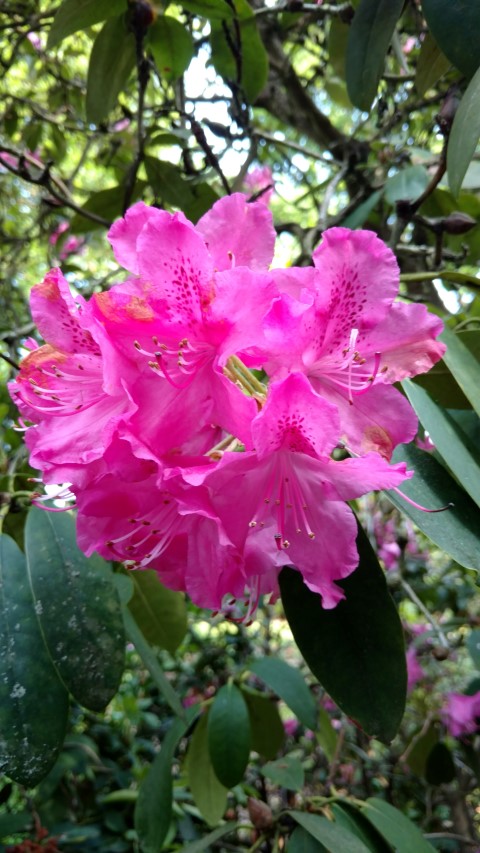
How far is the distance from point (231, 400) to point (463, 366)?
26 cm

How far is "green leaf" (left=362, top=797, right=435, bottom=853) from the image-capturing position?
85 centimetres

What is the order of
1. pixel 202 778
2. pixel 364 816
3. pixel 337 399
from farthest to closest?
pixel 202 778 < pixel 364 816 < pixel 337 399

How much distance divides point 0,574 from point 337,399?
43 centimetres

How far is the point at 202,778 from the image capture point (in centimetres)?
128

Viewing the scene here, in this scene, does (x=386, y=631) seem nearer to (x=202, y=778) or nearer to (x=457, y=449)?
(x=457, y=449)

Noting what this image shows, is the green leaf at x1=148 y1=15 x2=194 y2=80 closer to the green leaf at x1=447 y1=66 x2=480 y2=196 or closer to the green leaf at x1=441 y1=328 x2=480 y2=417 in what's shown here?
the green leaf at x1=447 y1=66 x2=480 y2=196

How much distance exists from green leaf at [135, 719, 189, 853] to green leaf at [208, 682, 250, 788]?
62 millimetres

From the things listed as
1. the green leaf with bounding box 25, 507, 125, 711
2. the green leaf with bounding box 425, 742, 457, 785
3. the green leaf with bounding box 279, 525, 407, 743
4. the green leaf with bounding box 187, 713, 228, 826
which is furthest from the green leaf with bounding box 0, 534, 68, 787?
the green leaf with bounding box 425, 742, 457, 785

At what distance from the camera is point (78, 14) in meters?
0.97

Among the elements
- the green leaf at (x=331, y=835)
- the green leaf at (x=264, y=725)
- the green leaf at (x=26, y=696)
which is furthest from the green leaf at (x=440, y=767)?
the green leaf at (x=26, y=696)

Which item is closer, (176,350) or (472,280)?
(176,350)

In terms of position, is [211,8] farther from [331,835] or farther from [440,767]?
[440,767]

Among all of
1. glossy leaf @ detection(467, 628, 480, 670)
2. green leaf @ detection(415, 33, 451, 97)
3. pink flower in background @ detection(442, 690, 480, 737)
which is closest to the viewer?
green leaf @ detection(415, 33, 451, 97)

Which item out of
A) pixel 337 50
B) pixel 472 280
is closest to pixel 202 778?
pixel 472 280
